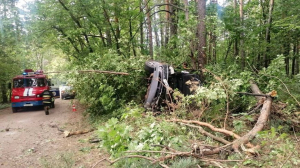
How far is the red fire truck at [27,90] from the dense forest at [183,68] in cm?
246

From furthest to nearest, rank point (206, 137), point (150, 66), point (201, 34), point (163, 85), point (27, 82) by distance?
point (27, 82) → point (201, 34) → point (150, 66) → point (163, 85) → point (206, 137)

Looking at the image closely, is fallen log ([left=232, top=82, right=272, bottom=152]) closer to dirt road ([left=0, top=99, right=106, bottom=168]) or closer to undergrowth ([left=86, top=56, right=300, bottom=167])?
undergrowth ([left=86, top=56, right=300, bottom=167])

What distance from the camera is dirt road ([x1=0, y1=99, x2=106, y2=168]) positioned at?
439cm

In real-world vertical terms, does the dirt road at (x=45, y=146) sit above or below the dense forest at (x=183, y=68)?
below

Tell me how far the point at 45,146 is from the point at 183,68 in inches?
232

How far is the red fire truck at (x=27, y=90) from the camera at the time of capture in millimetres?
11484

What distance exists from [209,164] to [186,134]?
154cm

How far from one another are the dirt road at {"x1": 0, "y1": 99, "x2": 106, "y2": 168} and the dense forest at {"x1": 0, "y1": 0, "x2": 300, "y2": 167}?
69 cm

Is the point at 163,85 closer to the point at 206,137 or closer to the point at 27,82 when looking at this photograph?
the point at 206,137

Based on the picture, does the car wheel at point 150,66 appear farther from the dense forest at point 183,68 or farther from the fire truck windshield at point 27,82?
the fire truck windshield at point 27,82

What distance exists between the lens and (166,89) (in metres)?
6.18

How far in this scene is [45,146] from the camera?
575 cm

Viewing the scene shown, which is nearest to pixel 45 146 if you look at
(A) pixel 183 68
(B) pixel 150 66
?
(B) pixel 150 66

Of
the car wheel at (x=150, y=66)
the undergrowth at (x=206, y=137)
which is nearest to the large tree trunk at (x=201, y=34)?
the undergrowth at (x=206, y=137)
